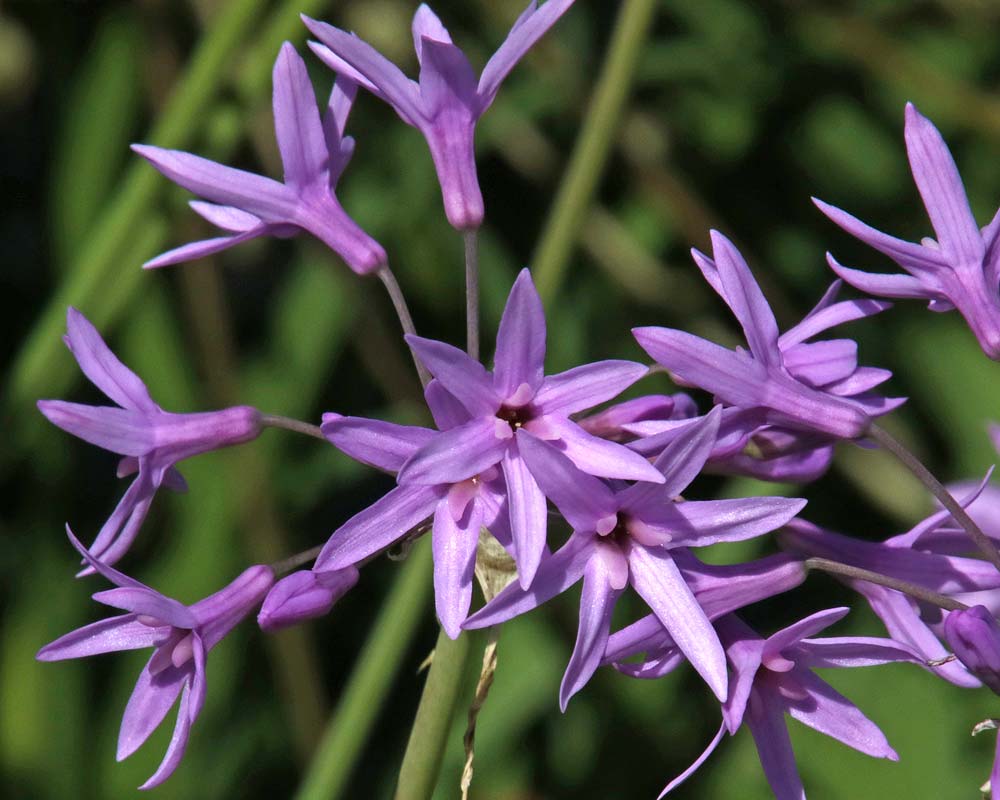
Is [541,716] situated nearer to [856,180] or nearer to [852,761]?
[852,761]

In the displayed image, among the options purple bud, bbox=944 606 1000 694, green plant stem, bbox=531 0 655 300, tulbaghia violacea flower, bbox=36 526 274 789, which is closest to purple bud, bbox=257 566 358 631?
tulbaghia violacea flower, bbox=36 526 274 789

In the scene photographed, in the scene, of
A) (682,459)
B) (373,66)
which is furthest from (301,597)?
(373,66)

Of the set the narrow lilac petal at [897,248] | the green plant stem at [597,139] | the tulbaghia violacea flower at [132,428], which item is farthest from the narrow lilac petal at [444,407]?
the green plant stem at [597,139]

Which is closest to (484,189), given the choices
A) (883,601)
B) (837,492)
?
(837,492)

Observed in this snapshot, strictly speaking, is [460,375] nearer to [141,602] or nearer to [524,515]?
[524,515]

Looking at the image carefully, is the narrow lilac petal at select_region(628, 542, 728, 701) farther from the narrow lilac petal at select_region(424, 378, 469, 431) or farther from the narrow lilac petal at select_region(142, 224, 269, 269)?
the narrow lilac petal at select_region(142, 224, 269, 269)
